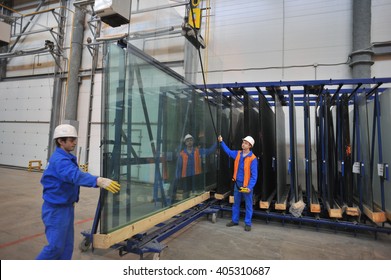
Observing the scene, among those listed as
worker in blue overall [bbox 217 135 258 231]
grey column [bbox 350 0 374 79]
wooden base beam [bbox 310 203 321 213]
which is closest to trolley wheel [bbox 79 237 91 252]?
worker in blue overall [bbox 217 135 258 231]

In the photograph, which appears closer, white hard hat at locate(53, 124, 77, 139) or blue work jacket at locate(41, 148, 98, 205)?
blue work jacket at locate(41, 148, 98, 205)

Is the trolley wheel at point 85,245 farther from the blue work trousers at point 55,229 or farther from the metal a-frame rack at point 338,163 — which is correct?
the metal a-frame rack at point 338,163

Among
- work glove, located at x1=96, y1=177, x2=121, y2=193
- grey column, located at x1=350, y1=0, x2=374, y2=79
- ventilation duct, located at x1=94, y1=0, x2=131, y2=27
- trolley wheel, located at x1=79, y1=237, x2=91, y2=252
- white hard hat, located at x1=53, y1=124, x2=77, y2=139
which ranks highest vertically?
grey column, located at x1=350, y1=0, x2=374, y2=79

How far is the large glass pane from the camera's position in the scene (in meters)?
2.50

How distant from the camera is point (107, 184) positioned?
7.44 feet

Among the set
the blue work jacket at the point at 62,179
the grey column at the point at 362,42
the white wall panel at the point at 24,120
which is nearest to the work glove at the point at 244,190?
the blue work jacket at the point at 62,179

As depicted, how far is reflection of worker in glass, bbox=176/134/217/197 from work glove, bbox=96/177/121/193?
1.52 m

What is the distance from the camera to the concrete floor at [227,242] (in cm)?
331

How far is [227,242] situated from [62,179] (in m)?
2.54

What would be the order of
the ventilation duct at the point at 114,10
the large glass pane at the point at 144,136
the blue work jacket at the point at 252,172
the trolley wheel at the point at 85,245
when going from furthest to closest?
1. the blue work jacket at the point at 252,172
2. the trolley wheel at the point at 85,245
3. the ventilation duct at the point at 114,10
4. the large glass pane at the point at 144,136

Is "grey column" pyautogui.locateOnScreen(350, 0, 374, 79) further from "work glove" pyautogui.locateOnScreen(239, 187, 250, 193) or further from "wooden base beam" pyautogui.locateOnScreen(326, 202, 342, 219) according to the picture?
"work glove" pyautogui.locateOnScreen(239, 187, 250, 193)

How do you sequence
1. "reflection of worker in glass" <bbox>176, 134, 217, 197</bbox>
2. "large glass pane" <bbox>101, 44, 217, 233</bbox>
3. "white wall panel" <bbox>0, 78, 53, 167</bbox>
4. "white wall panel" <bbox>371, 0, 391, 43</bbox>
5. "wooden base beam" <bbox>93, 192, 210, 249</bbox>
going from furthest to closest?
"white wall panel" <bbox>0, 78, 53, 167</bbox> → "white wall panel" <bbox>371, 0, 391, 43</bbox> → "reflection of worker in glass" <bbox>176, 134, 217, 197</bbox> → "large glass pane" <bbox>101, 44, 217, 233</bbox> → "wooden base beam" <bbox>93, 192, 210, 249</bbox>

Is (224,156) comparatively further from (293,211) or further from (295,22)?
(295,22)

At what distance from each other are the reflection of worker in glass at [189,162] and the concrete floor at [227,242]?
0.82 meters
